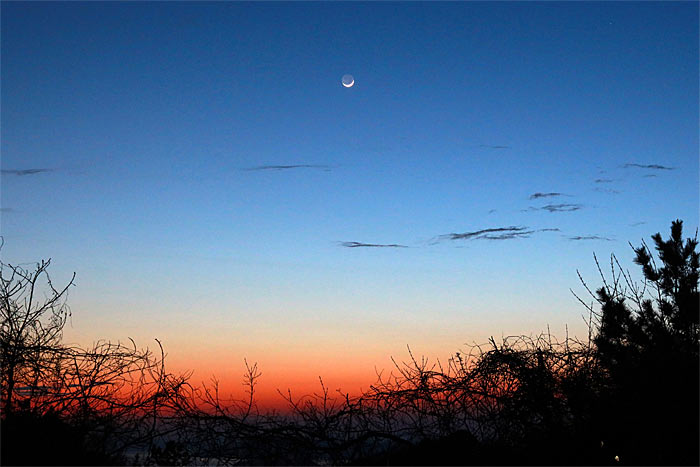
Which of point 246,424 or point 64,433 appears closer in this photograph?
point 64,433

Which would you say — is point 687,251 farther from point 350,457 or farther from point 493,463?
point 350,457

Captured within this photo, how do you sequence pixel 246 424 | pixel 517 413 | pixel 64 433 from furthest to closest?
pixel 517 413
pixel 246 424
pixel 64 433

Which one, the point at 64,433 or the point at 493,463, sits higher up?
the point at 64,433

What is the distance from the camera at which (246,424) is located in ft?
23.6

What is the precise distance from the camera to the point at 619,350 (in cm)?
860

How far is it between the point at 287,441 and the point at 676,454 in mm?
4222

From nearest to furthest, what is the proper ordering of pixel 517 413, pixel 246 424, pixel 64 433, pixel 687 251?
1. pixel 64 433
2. pixel 246 424
3. pixel 517 413
4. pixel 687 251

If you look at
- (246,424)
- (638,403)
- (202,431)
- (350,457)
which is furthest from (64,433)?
(638,403)

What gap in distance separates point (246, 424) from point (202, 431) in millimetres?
468

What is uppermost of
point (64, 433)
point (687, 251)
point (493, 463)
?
point (687, 251)

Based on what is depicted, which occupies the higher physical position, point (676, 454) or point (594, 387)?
point (594, 387)

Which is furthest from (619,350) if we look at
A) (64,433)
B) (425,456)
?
(64,433)

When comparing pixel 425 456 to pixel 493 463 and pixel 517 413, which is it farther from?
pixel 517 413

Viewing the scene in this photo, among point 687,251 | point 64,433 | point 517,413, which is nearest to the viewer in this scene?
point 64,433
